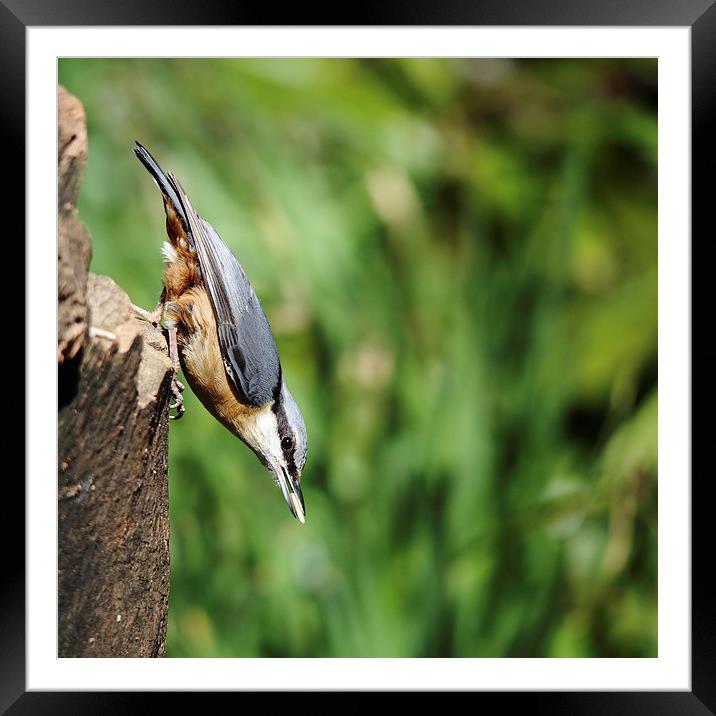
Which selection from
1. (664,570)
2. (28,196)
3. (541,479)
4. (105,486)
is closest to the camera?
(105,486)

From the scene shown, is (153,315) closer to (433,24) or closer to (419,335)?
(433,24)

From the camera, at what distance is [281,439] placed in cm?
156

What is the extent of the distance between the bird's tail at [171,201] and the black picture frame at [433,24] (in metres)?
0.20

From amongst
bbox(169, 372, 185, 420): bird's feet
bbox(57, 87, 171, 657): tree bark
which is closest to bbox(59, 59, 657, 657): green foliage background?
bbox(169, 372, 185, 420): bird's feet

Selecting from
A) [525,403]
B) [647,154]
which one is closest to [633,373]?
[525,403]

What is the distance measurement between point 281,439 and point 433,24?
2.44 feet

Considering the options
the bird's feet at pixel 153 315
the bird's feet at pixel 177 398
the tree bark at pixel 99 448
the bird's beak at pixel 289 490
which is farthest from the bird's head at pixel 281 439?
the tree bark at pixel 99 448

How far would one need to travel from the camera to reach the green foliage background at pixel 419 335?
6.13 ft

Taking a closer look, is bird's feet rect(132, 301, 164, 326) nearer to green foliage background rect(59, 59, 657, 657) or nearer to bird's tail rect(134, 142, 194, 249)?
bird's tail rect(134, 142, 194, 249)

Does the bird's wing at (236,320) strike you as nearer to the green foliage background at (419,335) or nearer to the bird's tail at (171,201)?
the bird's tail at (171,201)

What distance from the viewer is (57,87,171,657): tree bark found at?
107 centimetres

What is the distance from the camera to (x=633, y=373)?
83.7 inches

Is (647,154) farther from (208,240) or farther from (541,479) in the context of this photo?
(208,240)

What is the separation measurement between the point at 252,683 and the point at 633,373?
1204mm
